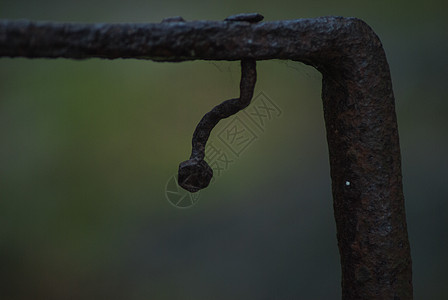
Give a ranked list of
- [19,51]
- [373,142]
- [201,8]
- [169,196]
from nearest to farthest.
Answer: [19,51]
[373,142]
[169,196]
[201,8]

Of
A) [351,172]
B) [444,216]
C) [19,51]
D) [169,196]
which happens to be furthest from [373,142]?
[444,216]

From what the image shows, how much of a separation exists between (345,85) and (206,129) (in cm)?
20

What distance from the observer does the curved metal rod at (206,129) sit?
1.95ft

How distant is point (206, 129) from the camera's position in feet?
2.05

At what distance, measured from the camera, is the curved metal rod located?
594mm

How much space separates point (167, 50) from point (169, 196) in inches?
33.0

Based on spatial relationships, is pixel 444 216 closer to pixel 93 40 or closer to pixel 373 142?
pixel 373 142

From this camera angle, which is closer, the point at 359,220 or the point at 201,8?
the point at 359,220

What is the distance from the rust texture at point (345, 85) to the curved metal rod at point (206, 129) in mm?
27

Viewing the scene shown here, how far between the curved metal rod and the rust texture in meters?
0.03

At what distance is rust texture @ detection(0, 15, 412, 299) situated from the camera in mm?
540

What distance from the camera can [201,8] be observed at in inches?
58.1

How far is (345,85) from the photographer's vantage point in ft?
2.10

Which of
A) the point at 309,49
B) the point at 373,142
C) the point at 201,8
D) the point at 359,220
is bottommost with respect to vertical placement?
the point at 359,220
